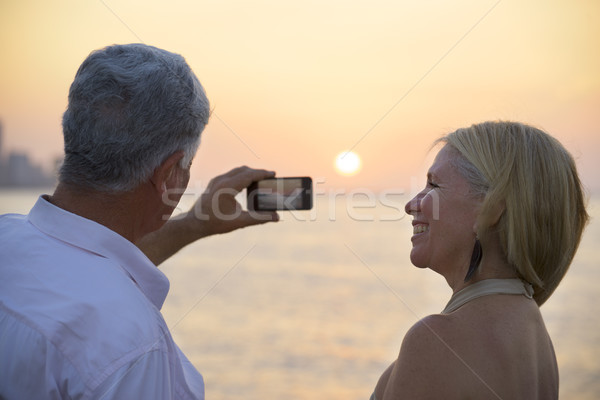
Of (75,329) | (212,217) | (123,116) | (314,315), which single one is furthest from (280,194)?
(314,315)

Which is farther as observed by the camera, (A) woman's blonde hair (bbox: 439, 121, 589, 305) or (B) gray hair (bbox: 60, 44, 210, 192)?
(A) woman's blonde hair (bbox: 439, 121, 589, 305)

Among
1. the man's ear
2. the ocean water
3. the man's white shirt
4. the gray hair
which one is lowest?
the ocean water

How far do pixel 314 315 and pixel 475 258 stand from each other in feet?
29.3

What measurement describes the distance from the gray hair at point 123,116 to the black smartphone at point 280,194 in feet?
4.05

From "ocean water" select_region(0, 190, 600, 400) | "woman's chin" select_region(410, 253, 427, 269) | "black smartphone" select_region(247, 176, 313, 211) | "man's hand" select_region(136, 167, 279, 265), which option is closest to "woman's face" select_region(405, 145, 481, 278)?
"woman's chin" select_region(410, 253, 427, 269)

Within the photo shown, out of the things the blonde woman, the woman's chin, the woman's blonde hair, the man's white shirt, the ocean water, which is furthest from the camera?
the ocean water

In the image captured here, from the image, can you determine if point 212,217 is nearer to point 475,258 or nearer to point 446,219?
point 446,219

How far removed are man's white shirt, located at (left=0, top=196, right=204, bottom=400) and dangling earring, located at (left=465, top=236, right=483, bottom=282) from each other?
3.98ft

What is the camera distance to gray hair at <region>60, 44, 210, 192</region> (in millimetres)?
1901

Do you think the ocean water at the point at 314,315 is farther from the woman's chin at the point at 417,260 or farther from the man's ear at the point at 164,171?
the man's ear at the point at 164,171

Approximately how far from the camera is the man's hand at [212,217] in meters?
3.16

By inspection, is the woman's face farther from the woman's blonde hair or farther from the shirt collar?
the shirt collar

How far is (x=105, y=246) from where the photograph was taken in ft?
6.22

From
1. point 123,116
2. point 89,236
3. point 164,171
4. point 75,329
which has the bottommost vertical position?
point 75,329
